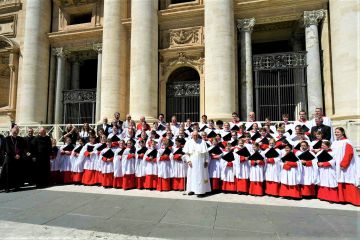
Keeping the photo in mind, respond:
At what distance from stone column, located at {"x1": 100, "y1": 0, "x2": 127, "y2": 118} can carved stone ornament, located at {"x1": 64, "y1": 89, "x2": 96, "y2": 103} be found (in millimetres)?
1893

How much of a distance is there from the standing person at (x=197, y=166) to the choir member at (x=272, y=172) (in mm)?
1590

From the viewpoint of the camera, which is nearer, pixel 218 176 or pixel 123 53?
pixel 218 176

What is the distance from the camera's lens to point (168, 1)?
51.4ft

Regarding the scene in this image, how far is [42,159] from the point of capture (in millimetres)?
8805

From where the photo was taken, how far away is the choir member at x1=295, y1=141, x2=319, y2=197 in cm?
673

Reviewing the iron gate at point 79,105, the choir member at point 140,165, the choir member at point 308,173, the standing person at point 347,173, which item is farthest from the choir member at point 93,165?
the iron gate at point 79,105

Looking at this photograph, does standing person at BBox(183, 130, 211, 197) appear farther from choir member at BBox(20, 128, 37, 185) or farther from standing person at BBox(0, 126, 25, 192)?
standing person at BBox(0, 126, 25, 192)

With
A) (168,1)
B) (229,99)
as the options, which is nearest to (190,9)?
(168,1)

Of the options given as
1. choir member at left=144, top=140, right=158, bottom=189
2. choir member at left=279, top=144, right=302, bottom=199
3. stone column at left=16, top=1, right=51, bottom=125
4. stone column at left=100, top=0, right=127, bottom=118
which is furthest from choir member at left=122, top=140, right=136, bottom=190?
stone column at left=16, top=1, right=51, bottom=125

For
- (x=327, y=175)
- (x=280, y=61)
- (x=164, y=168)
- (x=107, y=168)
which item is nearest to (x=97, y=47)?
(x=107, y=168)

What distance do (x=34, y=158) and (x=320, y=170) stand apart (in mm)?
8450

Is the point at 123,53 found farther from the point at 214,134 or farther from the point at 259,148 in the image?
the point at 259,148

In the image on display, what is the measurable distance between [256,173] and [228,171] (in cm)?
77

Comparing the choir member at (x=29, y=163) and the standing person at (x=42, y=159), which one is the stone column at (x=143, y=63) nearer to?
the standing person at (x=42, y=159)
